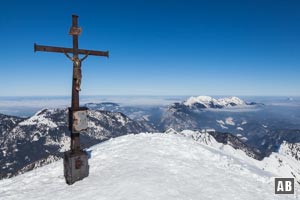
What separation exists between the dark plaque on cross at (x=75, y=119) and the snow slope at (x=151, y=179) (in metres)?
0.88

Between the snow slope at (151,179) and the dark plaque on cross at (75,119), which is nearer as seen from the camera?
the snow slope at (151,179)

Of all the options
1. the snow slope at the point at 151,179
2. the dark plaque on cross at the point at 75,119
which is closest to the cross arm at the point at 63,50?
the dark plaque on cross at the point at 75,119

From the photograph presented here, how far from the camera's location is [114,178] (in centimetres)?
1673

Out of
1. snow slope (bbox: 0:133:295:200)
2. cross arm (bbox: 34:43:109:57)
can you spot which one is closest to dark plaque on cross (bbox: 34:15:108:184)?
cross arm (bbox: 34:43:109:57)

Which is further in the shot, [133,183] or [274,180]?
[274,180]

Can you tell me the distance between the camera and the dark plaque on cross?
17875mm

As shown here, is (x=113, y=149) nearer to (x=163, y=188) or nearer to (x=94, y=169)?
(x=94, y=169)

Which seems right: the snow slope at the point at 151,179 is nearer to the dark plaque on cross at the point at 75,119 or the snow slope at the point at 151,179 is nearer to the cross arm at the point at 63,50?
the dark plaque on cross at the point at 75,119

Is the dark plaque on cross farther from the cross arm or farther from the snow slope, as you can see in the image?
the snow slope

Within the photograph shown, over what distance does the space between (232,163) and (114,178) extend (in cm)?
1065

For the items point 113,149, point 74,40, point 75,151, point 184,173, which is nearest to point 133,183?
point 184,173

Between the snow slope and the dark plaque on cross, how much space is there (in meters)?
0.88

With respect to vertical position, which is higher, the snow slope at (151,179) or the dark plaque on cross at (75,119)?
the dark plaque on cross at (75,119)

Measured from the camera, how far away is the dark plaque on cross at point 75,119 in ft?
58.6
